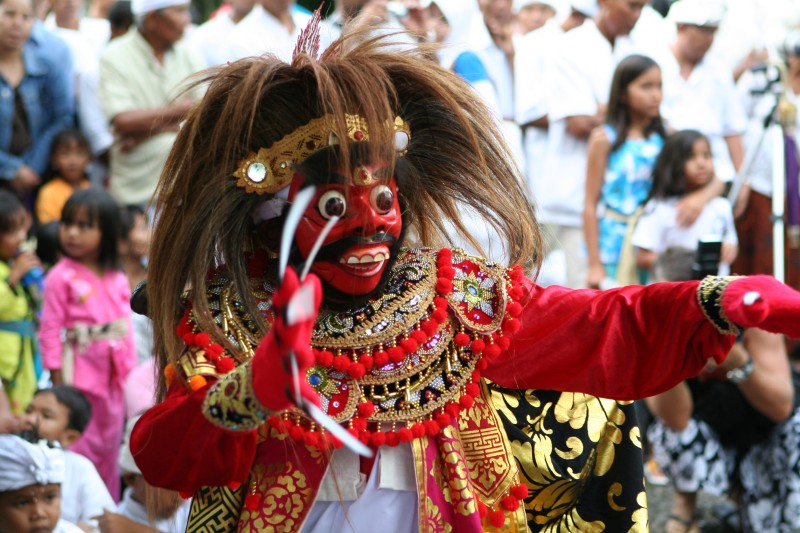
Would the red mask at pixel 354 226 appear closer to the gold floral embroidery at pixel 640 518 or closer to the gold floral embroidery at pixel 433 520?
the gold floral embroidery at pixel 433 520

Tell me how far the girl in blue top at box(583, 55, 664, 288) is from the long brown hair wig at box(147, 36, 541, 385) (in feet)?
9.27

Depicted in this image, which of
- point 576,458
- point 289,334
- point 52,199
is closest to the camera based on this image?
point 289,334

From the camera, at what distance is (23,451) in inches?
155

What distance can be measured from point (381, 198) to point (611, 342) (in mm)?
614

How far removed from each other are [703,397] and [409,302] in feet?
7.67

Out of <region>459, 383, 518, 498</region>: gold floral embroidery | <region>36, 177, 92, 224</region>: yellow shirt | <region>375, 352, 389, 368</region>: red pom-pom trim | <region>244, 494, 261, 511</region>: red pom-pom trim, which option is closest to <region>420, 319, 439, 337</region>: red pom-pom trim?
<region>375, 352, 389, 368</region>: red pom-pom trim

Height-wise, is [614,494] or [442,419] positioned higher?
[442,419]


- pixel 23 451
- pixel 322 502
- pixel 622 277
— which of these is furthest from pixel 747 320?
pixel 622 277

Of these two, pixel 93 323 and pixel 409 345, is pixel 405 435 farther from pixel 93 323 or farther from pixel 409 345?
pixel 93 323

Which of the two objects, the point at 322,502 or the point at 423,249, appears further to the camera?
the point at 423,249

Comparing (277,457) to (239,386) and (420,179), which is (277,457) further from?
(420,179)

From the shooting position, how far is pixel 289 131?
2.97m

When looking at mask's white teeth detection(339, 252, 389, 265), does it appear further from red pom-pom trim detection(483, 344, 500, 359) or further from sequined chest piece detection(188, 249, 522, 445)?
red pom-pom trim detection(483, 344, 500, 359)

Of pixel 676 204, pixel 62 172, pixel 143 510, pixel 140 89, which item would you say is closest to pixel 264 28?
pixel 140 89
